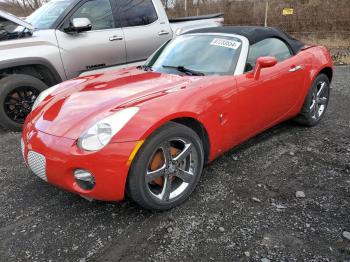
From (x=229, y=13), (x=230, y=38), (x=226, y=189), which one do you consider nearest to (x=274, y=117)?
(x=230, y=38)

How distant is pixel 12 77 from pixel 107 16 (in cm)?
190

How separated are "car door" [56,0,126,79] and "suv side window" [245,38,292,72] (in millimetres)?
2661

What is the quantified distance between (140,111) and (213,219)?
1031 millimetres

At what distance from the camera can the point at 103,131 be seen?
2584 millimetres

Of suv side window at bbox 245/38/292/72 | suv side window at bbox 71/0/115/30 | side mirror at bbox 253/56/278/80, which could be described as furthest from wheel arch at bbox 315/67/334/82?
suv side window at bbox 71/0/115/30

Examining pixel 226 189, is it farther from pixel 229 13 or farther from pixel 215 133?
pixel 229 13

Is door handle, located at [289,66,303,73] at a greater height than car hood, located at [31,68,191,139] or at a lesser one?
lesser

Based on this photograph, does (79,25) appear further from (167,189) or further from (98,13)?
(167,189)

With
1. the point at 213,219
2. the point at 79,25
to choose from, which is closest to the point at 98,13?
the point at 79,25

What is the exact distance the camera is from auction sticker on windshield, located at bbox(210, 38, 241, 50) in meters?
3.74

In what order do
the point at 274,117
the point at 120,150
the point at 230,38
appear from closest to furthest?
the point at 120,150 < the point at 230,38 < the point at 274,117

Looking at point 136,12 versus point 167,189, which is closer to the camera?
point 167,189

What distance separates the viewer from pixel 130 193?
266 cm

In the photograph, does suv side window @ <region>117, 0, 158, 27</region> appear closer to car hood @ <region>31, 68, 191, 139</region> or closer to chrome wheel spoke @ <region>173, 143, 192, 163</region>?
car hood @ <region>31, 68, 191, 139</region>
